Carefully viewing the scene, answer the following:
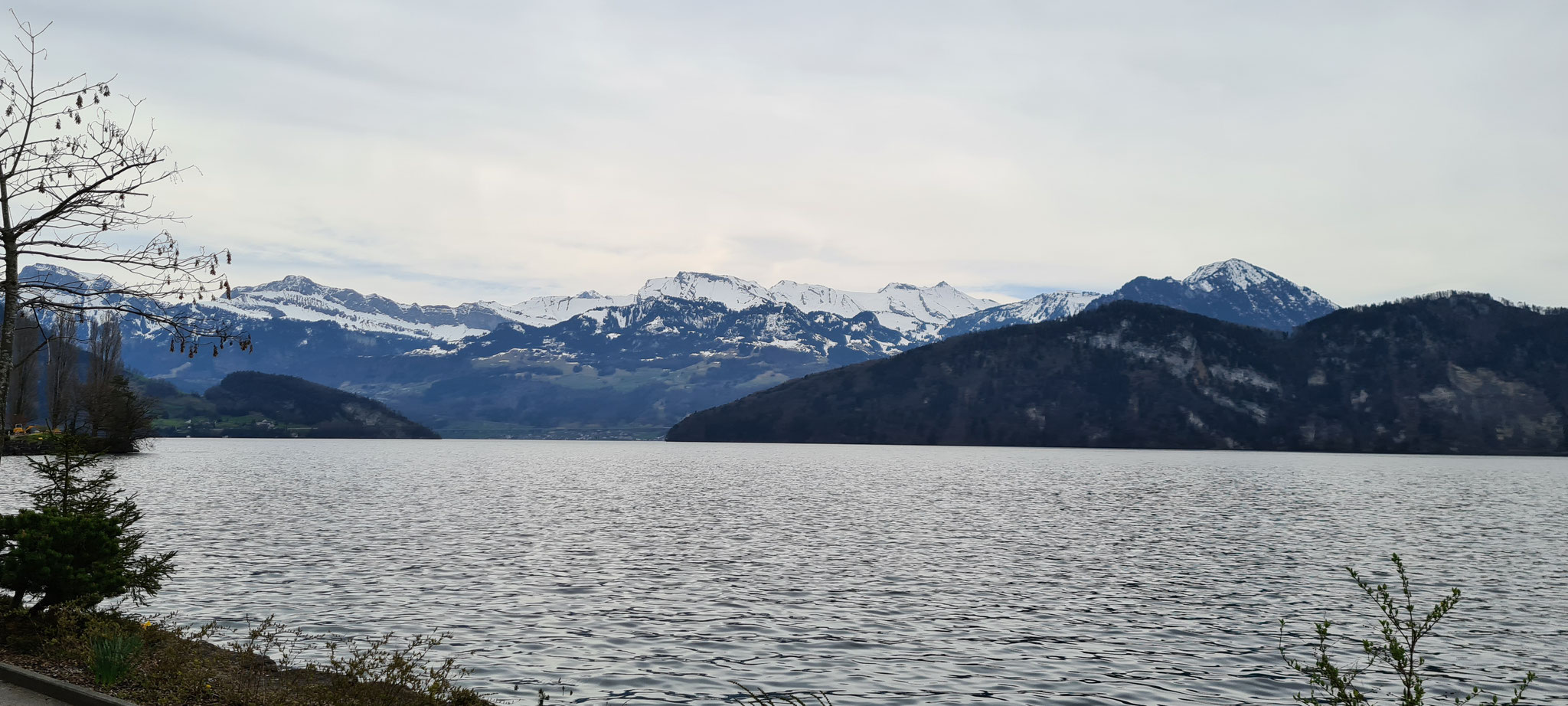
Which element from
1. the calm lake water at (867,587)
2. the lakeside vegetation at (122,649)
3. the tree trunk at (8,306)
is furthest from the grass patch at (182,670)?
the calm lake water at (867,587)

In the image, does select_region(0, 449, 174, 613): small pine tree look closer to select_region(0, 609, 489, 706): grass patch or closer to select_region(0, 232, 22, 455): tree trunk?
select_region(0, 609, 489, 706): grass patch

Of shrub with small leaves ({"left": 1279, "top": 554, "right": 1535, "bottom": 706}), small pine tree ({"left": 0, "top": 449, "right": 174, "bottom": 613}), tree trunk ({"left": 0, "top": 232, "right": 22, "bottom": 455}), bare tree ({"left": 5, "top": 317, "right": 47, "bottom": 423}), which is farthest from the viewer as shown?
bare tree ({"left": 5, "top": 317, "right": 47, "bottom": 423})

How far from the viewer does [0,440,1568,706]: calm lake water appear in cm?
3081

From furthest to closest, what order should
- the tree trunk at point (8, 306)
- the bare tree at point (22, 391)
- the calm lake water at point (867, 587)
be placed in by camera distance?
the bare tree at point (22, 391), the calm lake water at point (867, 587), the tree trunk at point (8, 306)

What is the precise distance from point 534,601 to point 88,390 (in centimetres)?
19345

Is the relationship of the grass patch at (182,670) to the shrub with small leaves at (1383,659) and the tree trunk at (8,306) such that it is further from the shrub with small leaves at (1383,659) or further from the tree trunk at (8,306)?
the shrub with small leaves at (1383,659)

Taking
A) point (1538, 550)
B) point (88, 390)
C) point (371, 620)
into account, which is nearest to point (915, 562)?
point (371, 620)

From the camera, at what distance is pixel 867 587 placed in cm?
4769

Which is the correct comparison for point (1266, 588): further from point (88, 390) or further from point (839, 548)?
point (88, 390)

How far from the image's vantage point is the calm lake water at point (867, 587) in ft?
101

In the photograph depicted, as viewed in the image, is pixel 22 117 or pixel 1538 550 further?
pixel 1538 550

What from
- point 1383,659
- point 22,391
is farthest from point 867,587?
point 22,391

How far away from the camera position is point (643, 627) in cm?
3700

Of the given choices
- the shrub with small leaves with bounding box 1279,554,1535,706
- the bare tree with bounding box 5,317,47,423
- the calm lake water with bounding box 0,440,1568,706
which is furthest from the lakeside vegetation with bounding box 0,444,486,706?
the bare tree with bounding box 5,317,47,423
